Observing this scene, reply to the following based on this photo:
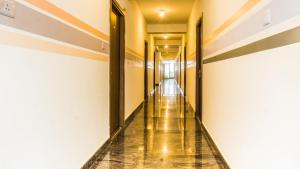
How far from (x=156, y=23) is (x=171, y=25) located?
601 millimetres

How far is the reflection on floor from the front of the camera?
3533 mm

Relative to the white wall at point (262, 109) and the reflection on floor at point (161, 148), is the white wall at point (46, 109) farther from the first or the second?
the white wall at point (262, 109)

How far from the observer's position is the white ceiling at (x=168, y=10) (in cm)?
755

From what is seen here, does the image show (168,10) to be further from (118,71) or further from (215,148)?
(215,148)

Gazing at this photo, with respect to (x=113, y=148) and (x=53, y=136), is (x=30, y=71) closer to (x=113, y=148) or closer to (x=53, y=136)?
(x=53, y=136)

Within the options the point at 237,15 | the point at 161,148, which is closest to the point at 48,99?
the point at 237,15

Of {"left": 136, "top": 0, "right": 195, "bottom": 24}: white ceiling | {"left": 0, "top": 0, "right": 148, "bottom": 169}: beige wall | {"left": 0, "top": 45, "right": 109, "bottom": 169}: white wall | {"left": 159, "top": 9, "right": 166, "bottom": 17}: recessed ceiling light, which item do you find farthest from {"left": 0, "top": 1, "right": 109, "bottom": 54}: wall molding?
{"left": 159, "top": 9, "right": 166, "bottom": 17}: recessed ceiling light

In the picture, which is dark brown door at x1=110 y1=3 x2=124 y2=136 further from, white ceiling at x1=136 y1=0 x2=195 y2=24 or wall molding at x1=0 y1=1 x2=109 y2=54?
white ceiling at x1=136 y1=0 x2=195 y2=24

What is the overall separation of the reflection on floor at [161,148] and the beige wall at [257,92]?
37cm

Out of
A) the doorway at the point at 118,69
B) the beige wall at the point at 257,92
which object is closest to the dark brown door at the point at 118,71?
the doorway at the point at 118,69

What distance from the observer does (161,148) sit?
→ 427 centimetres

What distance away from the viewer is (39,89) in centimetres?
211

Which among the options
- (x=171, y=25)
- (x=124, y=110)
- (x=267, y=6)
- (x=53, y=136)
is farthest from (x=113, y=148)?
(x=171, y=25)

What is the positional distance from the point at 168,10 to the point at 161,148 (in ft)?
17.6
